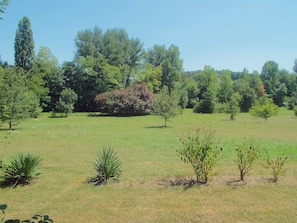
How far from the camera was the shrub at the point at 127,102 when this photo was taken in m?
39.4

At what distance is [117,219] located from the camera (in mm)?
5188

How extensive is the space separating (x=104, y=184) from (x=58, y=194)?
1362 millimetres

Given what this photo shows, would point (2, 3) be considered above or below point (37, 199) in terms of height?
above

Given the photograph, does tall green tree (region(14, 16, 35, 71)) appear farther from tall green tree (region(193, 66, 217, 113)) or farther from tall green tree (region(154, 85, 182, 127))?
tall green tree (region(154, 85, 182, 127))

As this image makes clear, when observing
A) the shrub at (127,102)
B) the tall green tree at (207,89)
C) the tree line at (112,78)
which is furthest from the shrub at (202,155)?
the tall green tree at (207,89)

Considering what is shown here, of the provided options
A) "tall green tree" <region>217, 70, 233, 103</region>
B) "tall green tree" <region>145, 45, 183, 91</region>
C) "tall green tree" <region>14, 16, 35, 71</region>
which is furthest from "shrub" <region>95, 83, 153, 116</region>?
"tall green tree" <region>217, 70, 233, 103</region>

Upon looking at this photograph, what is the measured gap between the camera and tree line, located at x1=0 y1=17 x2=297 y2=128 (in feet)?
133

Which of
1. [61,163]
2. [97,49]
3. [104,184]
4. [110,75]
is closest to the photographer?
[104,184]

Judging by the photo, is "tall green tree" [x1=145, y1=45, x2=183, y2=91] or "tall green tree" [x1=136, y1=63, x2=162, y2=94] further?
"tall green tree" [x1=145, y1=45, x2=183, y2=91]

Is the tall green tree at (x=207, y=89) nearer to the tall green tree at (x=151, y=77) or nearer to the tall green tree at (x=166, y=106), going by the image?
the tall green tree at (x=151, y=77)

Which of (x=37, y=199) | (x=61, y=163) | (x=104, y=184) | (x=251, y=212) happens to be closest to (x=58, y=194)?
(x=37, y=199)

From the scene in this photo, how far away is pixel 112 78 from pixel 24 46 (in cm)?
1941

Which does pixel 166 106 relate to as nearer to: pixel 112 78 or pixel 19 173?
pixel 19 173

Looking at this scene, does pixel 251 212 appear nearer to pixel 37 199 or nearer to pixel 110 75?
pixel 37 199
